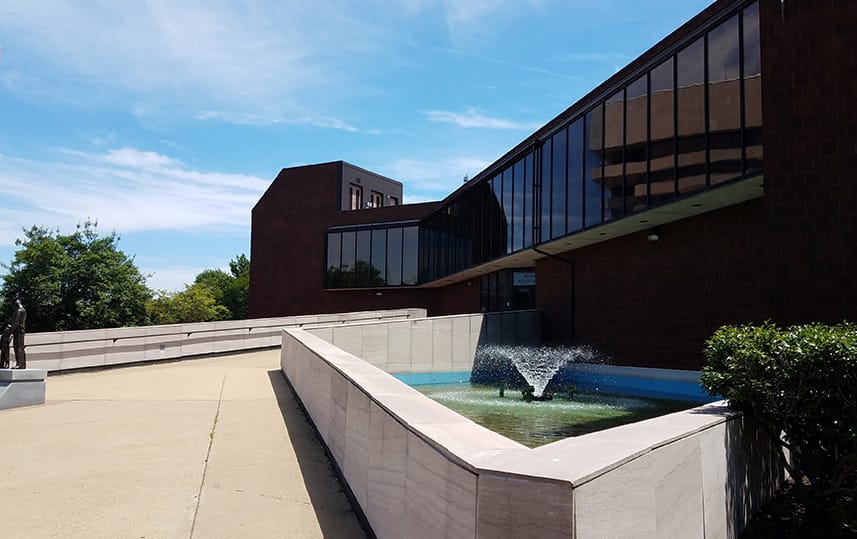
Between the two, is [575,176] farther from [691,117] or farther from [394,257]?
[394,257]

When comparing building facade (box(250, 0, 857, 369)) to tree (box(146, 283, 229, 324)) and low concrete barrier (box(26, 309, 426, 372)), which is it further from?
tree (box(146, 283, 229, 324))

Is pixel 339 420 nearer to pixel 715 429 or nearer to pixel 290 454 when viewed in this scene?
pixel 290 454

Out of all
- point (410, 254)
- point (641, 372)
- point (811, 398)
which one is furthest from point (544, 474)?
point (410, 254)

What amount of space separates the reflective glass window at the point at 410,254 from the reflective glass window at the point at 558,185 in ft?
56.5

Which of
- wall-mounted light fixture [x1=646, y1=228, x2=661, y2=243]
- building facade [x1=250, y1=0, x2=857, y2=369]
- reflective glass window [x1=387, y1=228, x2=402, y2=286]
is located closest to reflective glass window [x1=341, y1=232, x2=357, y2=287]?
reflective glass window [x1=387, y1=228, x2=402, y2=286]

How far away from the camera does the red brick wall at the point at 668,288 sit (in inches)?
598

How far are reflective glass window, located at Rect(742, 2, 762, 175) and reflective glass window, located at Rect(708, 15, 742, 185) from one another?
215 millimetres

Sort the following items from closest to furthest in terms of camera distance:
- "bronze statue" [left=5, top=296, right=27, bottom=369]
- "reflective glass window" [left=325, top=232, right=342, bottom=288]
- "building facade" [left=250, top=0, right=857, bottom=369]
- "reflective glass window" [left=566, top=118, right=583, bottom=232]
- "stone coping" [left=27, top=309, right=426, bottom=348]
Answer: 1. "bronze statue" [left=5, top=296, right=27, bottom=369]
2. "building facade" [left=250, top=0, right=857, bottom=369]
3. "stone coping" [left=27, top=309, right=426, bottom=348]
4. "reflective glass window" [left=566, top=118, right=583, bottom=232]
5. "reflective glass window" [left=325, top=232, right=342, bottom=288]

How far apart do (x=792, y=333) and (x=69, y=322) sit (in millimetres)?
42785

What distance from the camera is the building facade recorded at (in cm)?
1138

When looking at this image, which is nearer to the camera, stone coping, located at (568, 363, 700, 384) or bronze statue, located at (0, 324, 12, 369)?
bronze statue, located at (0, 324, 12, 369)

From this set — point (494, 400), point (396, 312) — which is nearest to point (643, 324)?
point (494, 400)

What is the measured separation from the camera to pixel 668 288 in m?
18.0

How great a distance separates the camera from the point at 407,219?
39344 millimetres
